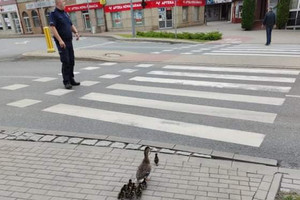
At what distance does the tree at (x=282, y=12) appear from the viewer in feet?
80.6

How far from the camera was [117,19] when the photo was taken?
35156mm

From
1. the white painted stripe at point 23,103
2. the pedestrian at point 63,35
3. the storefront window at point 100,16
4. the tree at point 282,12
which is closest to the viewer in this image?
the white painted stripe at point 23,103

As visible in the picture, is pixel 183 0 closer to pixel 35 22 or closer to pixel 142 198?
pixel 35 22

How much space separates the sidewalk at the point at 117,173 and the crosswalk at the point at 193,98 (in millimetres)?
827

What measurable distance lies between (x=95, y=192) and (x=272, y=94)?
5066 millimetres

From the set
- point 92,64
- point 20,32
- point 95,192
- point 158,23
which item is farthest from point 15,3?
point 95,192

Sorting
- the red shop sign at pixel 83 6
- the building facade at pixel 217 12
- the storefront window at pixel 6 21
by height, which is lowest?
the building facade at pixel 217 12

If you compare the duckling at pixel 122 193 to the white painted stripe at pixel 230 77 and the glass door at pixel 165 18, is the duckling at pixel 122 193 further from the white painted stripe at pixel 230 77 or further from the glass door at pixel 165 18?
the glass door at pixel 165 18

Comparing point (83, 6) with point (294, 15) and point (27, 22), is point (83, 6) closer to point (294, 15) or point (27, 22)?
point (27, 22)

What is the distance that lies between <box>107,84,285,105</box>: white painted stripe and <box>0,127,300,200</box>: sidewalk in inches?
105

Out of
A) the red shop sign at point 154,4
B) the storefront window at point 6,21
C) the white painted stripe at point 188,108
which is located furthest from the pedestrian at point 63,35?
the storefront window at point 6,21

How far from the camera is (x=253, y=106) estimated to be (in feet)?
20.0

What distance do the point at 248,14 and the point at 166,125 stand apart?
2577 cm

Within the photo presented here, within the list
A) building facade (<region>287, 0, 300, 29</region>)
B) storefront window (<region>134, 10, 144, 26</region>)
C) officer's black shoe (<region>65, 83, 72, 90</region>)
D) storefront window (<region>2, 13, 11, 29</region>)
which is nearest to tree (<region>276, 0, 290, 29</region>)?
building facade (<region>287, 0, 300, 29</region>)
